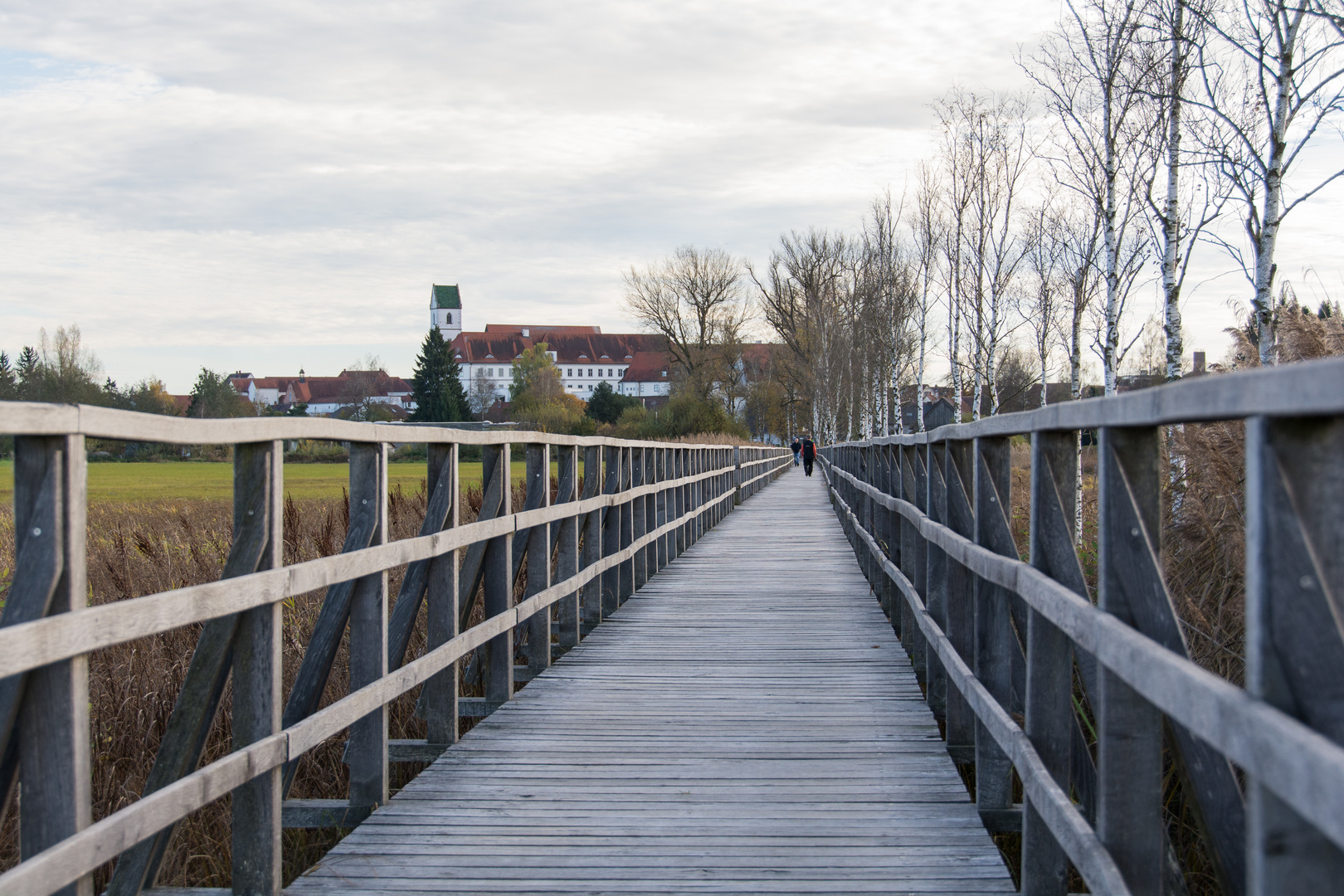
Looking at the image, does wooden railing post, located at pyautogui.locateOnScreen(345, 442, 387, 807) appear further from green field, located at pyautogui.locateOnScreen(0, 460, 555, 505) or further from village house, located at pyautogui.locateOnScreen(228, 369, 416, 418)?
village house, located at pyautogui.locateOnScreen(228, 369, 416, 418)

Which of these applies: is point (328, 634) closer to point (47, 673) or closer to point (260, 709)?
point (260, 709)

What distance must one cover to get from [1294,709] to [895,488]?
6599 millimetres

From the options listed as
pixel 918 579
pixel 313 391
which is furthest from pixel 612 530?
pixel 313 391

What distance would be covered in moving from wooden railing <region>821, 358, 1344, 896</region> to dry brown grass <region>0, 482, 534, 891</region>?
8.94ft

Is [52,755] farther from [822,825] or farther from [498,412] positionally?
[498,412]

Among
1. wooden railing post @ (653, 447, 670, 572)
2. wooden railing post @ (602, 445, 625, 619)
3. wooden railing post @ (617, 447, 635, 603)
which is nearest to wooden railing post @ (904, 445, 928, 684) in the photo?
wooden railing post @ (602, 445, 625, 619)

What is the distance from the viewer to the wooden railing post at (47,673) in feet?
7.11

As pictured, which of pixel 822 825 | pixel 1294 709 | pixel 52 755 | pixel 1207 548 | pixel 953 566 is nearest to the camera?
pixel 1294 709

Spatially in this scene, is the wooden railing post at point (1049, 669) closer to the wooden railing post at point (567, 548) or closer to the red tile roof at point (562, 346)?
the wooden railing post at point (567, 548)

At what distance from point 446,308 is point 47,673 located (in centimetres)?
16161

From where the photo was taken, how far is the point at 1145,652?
199 cm

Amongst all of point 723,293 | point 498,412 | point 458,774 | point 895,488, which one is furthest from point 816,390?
point 498,412

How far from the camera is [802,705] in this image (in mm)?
5578

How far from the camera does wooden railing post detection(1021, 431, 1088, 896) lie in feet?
9.66
